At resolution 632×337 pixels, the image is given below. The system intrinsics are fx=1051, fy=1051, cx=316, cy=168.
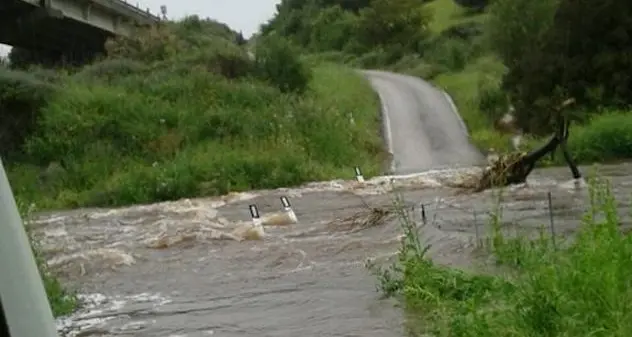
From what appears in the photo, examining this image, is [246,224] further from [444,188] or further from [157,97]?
[157,97]

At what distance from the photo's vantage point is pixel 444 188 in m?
19.8

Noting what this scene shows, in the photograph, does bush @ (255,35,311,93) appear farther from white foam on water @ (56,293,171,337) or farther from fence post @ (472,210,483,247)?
white foam on water @ (56,293,171,337)

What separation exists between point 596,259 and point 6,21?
36031 mm

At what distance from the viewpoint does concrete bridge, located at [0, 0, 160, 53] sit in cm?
3750

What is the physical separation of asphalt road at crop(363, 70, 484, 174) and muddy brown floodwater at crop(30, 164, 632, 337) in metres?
7.96

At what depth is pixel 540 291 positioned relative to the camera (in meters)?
5.80

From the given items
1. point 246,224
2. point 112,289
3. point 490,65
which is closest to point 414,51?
point 490,65

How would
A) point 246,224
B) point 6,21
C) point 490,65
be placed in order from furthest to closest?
point 490,65 < point 6,21 < point 246,224

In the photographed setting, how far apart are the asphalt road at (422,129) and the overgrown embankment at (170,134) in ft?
2.76

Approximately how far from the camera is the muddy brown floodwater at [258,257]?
8320 millimetres

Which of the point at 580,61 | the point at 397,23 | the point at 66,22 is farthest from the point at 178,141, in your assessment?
the point at 397,23

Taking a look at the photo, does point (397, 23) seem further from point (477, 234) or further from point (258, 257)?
point (477, 234)

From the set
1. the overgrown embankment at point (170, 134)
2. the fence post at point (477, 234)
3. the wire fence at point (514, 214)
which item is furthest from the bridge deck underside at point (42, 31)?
the fence post at point (477, 234)

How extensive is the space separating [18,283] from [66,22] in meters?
42.2
